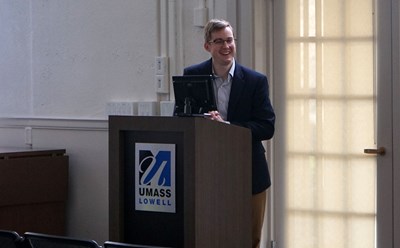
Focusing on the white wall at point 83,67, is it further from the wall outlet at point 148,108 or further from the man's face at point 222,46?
the man's face at point 222,46

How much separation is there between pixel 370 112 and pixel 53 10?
9.36ft

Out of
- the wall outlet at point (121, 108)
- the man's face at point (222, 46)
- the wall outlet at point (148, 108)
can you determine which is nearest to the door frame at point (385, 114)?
the man's face at point (222, 46)

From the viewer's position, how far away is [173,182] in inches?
154

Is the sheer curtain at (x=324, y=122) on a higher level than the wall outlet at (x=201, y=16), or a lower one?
lower

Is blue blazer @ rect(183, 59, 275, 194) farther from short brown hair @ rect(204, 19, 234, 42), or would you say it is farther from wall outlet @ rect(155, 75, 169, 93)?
wall outlet @ rect(155, 75, 169, 93)

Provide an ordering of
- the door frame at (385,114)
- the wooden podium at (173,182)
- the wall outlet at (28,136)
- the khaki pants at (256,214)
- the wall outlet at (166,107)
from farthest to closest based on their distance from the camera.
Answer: the wall outlet at (28,136), the wall outlet at (166,107), the door frame at (385,114), the khaki pants at (256,214), the wooden podium at (173,182)

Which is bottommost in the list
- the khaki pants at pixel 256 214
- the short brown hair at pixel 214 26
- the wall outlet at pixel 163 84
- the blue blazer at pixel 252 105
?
the khaki pants at pixel 256 214

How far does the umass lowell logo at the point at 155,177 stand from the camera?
3926 millimetres

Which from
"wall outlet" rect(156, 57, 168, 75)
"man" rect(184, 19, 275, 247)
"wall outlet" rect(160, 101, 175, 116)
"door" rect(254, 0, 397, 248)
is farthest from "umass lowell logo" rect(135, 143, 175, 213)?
"wall outlet" rect(156, 57, 168, 75)

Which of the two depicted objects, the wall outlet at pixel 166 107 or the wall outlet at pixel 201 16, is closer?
the wall outlet at pixel 201 16

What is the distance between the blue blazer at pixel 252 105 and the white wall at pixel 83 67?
151cm

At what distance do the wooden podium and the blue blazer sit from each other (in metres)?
0.49

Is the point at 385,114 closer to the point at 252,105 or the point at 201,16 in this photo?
the point at 252,105

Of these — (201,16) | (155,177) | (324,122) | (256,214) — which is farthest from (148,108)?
(155,177)
